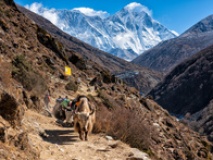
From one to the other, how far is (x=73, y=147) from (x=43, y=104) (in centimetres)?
575

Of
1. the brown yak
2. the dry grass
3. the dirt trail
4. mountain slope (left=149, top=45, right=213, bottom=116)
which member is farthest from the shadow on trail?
mountain slope (left=149, top=45, right=213, bottom=116)

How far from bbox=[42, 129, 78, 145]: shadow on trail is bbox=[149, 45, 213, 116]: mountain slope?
355ft

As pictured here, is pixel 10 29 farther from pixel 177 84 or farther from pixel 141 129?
pixel 177 84

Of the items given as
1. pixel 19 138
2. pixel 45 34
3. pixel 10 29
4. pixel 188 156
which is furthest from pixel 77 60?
pixel 19 138

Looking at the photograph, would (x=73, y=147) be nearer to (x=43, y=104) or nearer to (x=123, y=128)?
(x=123, y=128)

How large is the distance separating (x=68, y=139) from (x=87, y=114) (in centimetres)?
79

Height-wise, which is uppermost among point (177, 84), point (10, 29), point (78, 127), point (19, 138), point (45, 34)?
point (177, 84)

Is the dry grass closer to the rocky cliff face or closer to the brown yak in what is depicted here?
the rocky cliff face

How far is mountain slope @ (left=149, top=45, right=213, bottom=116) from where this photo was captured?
121244 millimetres

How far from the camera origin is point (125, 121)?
10.6 meters

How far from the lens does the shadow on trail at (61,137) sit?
8.01m

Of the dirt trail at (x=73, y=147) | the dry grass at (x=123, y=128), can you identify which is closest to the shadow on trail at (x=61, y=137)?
the dirt trail at (x=73, y=147)

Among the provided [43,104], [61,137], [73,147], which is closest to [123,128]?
[61,137]

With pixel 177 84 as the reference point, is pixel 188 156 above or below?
below
